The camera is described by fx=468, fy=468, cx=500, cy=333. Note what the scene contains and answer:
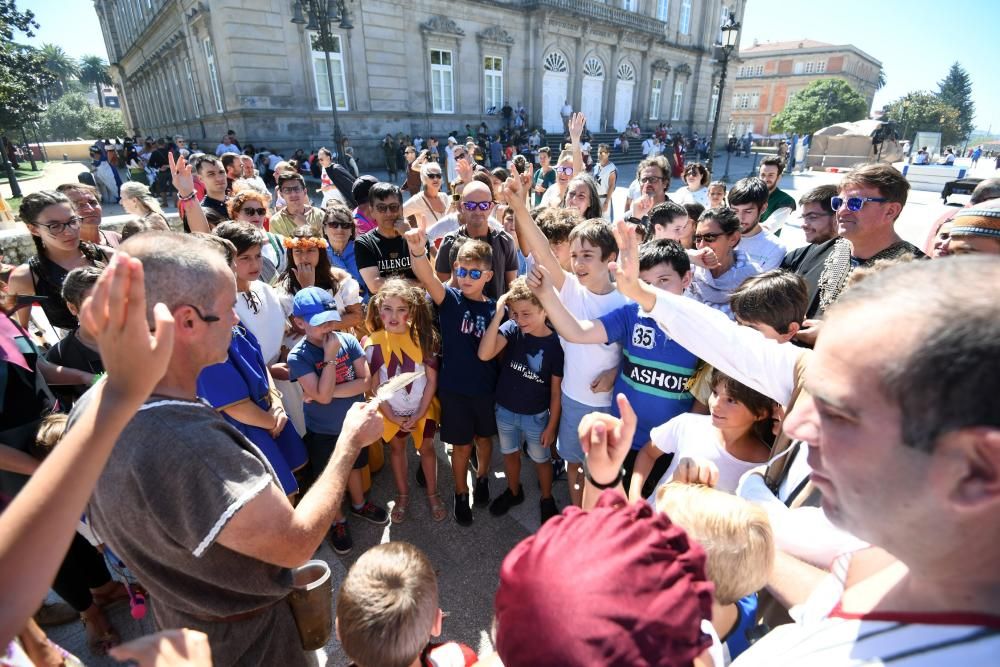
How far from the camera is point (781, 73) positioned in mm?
67125

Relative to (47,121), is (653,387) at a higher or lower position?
lower

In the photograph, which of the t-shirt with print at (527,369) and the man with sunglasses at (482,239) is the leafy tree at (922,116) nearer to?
the man with sunglasses at (482,239)

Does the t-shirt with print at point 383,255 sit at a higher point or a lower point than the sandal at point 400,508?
higher

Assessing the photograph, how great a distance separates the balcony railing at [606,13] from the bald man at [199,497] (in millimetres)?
27485

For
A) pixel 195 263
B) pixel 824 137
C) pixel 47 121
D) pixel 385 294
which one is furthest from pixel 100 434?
pixel 47 121

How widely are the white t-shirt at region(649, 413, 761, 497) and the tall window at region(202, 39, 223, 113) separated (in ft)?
74.8

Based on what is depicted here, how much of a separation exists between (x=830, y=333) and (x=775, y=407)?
1444mm

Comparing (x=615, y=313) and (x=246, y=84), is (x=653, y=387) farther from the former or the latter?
(x=246, y=84)

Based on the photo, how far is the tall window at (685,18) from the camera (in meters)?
32.4

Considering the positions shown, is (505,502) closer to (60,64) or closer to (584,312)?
(584,312)

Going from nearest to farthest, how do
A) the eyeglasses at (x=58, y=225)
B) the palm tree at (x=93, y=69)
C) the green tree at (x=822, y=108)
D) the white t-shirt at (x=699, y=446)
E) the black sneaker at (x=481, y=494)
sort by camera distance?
the white t-shirt at (x=699, y=446) → the eyeglasses at (x=58, y=225) → the black sneaker at (x=481, y=494) → the green tree at (x=822, y=108) → the palm tree at (x=93, y=69)

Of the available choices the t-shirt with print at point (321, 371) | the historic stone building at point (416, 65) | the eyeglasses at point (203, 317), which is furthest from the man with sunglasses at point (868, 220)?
the historic stone building at point (416, 65)

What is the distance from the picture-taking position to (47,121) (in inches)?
2398

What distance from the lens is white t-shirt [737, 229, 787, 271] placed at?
391cm
